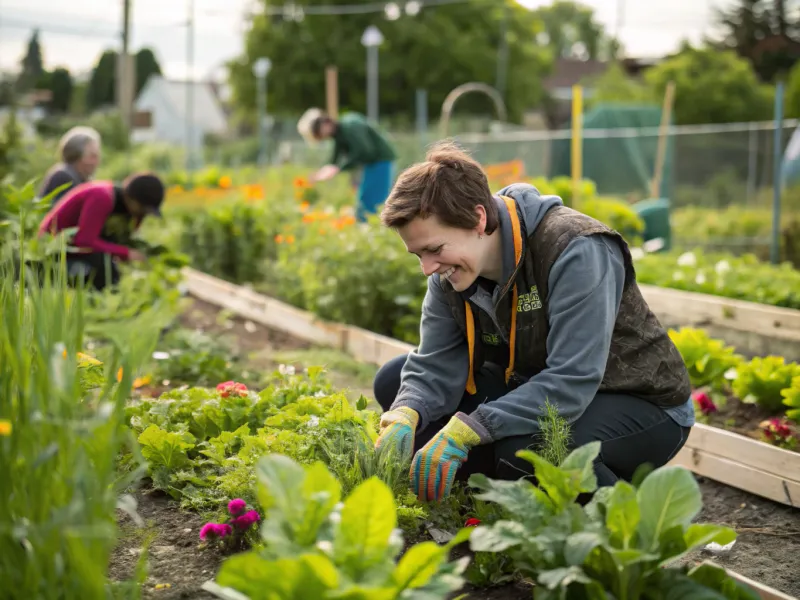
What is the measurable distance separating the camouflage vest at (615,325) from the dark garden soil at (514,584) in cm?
56

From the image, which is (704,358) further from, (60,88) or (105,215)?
(60,88)

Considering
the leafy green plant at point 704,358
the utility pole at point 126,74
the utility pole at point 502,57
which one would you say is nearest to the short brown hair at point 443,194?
the leafy green plant at point 704,358

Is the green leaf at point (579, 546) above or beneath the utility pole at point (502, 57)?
beneath

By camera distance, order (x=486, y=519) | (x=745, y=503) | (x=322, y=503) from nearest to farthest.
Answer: (x=322, y=503), (x=486, y=519), (x=745, y=503)

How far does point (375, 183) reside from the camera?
351 inches

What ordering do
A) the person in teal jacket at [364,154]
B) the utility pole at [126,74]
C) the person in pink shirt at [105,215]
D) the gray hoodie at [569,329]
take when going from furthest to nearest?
1. the utility pole at [126,74]
2. the person in teal jacket at [364,154]
3. the person in pink shirt at [105,215]
4. the gray hoodie at [569,329]

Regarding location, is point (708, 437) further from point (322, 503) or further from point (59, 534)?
point (59, 534)

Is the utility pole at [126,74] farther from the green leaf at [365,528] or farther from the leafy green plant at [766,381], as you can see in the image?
the green leaf at [365,528]

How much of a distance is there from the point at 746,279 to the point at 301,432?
458 centimetres

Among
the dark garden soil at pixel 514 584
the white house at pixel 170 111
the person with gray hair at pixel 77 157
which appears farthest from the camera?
the white house at pixel 170 111

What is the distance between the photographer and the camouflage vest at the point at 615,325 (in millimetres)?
2645

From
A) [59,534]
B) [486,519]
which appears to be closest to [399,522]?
[486,519]

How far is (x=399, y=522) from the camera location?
8.16 feet

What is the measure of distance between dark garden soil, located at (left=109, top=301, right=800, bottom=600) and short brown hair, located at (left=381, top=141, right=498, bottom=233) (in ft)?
3.26
